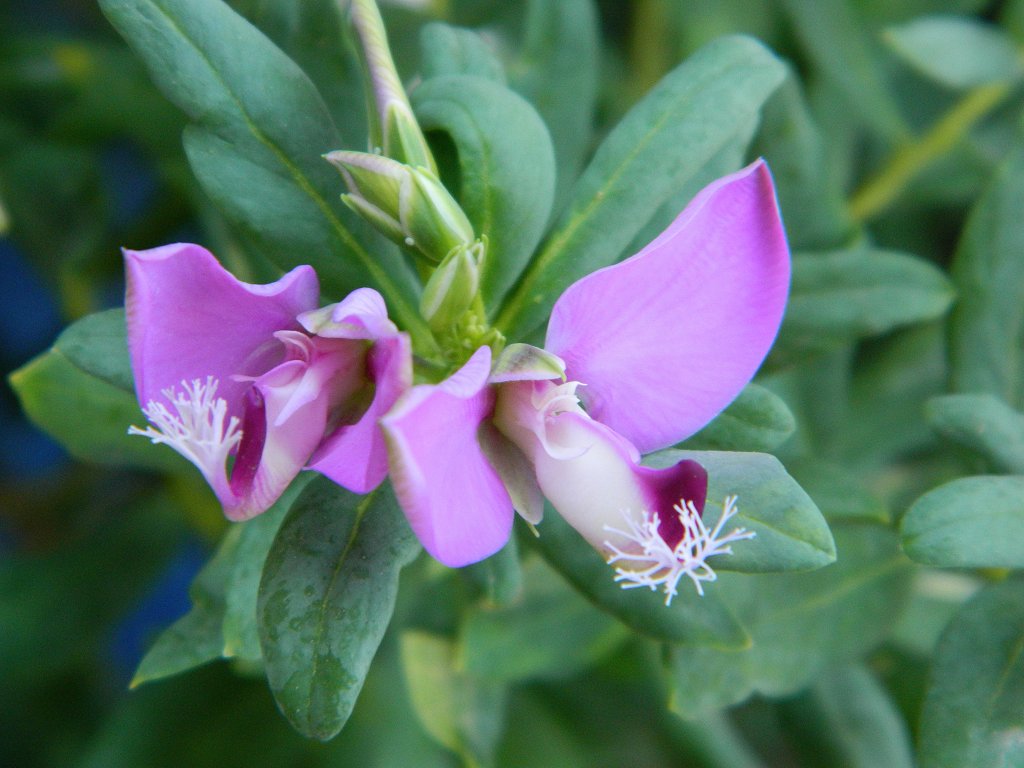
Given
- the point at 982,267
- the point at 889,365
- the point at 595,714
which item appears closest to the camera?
the point at 982,267

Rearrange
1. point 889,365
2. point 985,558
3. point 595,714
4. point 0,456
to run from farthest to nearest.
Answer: point 0,456 → point 889,365 → point 595,714 → point 985,558

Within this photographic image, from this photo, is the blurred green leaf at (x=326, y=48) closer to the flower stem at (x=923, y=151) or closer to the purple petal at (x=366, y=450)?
the purple petal at (x=366, y=450)

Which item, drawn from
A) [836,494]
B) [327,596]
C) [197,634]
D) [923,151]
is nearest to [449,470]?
[327,596]

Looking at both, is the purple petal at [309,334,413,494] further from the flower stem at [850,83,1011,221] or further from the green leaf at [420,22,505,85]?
the flower stem at [850,83,1011,221]

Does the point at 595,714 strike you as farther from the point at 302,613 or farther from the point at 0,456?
the point at 0,456

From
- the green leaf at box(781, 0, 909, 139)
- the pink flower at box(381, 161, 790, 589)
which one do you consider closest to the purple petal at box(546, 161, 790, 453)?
the pink flower at box(381, 161, 790, 589)

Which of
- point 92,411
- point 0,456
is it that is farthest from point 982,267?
point 0,456
